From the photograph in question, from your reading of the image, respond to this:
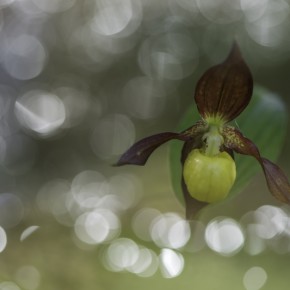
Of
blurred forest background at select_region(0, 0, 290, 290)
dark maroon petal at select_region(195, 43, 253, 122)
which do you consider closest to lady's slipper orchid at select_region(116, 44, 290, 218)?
dark maroon petal at select_region(195, 43, 253, 122)

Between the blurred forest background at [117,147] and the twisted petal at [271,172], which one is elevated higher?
the twisted petal at [271,172]

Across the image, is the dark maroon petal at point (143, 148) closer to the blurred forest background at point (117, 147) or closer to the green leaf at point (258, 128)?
the green leaf at point (258, 128)

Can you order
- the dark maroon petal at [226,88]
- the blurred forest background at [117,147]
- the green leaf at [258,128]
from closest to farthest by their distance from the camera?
the dark maroon petal at [226,88]
the green leaf at [258,128]
the blurred forest background at [117,147]

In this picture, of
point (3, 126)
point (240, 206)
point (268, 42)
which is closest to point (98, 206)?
point (240, 206)

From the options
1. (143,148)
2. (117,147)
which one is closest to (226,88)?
(143,148)

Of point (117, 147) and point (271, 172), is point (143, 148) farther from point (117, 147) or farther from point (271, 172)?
point (117, 147)

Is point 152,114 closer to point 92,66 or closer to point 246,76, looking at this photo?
point 92,66

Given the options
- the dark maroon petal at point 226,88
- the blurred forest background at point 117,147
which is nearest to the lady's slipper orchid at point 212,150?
the dark maroon petal at point 226,88
